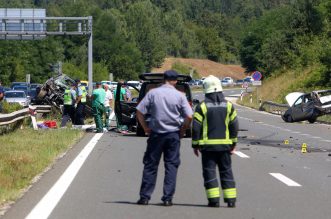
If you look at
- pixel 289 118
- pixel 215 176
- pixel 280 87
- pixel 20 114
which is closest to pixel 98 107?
pixel 20 114

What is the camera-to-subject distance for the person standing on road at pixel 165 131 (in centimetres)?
1032

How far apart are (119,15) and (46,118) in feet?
324

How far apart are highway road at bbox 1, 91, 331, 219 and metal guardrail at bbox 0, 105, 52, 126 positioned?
129 inches

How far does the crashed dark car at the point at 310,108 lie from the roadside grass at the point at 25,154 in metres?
15.8

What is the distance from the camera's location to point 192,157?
58.2ft

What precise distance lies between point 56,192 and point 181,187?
1859 mm

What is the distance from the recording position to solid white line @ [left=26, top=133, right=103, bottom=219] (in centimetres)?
979

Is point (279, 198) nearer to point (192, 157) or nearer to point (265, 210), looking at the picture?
point (265, 210)

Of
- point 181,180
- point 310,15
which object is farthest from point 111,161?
point 310,15

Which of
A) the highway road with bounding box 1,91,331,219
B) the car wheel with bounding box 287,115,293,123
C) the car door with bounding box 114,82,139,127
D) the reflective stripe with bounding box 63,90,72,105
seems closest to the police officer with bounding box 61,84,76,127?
the reflective stripe with bounding box 63,90,72,105

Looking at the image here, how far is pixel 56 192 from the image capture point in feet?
38.4

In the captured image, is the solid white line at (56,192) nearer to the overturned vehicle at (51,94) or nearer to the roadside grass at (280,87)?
the overturned vehicle at (51,94)

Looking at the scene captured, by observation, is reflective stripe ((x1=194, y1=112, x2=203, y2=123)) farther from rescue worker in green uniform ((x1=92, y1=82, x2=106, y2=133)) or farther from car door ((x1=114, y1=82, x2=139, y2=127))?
rescue worker in green uniform ((x1=92, y1=82, x2=106, y2=133))

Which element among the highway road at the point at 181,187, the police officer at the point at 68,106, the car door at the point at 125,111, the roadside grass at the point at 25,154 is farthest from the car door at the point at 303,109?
the highway road at the point at 181,187
